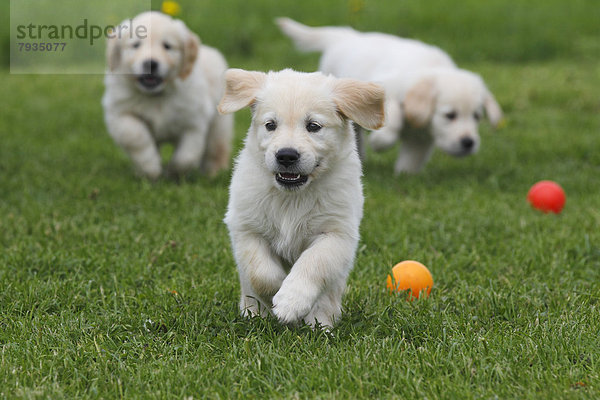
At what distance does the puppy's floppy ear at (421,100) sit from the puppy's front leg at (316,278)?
3.41 meters

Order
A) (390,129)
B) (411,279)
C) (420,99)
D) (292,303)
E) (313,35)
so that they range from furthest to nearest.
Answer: (313,35)
(390,129)
(420,99)
(411,279)
(292,303)

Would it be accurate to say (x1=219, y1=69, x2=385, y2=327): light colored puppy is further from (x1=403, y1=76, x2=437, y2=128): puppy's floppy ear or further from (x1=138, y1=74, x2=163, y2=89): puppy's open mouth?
(x1=403, y1=76, x2=437, y2=128): puppy's floppy ear

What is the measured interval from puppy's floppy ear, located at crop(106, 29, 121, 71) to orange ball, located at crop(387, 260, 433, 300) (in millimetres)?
3305

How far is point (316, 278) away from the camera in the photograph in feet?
9.29

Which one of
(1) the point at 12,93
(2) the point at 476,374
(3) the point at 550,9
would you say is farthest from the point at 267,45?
(2) the point at 476,374

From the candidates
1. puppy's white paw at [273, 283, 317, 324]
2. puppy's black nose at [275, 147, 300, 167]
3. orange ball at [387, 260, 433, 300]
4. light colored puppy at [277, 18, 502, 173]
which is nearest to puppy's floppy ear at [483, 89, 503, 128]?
light colored puppy at [277, 18, 502, 173]

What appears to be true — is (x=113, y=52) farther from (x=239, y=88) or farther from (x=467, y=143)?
(x=239, y=88)

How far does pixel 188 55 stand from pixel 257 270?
3.44m

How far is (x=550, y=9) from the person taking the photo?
46.2 ft

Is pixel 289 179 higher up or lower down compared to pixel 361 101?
lower down

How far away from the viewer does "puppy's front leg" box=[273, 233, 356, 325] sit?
2758mm

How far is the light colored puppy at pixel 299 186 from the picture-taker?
2953 mm

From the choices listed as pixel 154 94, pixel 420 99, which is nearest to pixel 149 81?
pixel 154 94

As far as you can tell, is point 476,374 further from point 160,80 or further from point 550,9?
point 550,9
